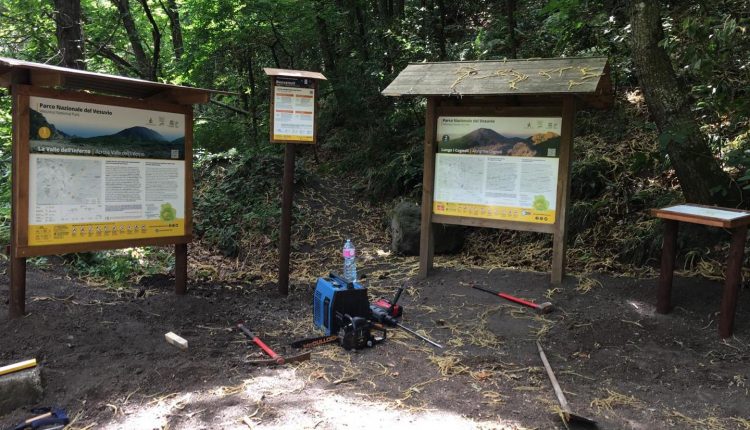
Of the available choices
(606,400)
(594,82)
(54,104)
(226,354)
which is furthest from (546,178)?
(54,104)

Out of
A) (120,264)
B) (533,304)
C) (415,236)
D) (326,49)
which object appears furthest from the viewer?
(326,49)

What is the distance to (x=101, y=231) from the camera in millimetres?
5211

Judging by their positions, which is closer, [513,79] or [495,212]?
[513,79]

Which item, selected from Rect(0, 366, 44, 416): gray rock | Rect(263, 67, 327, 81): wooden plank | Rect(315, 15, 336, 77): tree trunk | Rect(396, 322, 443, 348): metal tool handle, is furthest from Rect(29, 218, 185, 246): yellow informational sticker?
Rect(315, 15, 336, 77): tree trunk

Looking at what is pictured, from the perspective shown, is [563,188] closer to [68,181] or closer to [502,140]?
[502,140]

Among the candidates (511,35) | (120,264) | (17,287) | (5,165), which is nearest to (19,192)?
(17,287)

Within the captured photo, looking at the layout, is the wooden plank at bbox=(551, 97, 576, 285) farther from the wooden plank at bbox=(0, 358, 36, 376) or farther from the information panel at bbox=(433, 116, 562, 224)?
the wooden plank at bbox=(0, 358, 36, 376)

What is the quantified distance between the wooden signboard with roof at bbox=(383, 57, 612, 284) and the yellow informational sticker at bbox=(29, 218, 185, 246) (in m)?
2.97

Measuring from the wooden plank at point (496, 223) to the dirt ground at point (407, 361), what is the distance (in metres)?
0.65

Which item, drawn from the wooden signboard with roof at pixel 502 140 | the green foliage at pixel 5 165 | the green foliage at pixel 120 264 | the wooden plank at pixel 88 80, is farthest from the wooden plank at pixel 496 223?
the green foliage at pixel 5 165

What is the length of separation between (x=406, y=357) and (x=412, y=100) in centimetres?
752

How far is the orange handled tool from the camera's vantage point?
13.7 ft

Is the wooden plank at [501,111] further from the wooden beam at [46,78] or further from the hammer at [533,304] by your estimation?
the wooden beam at [46,78]

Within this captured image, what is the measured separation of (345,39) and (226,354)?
10576mm
